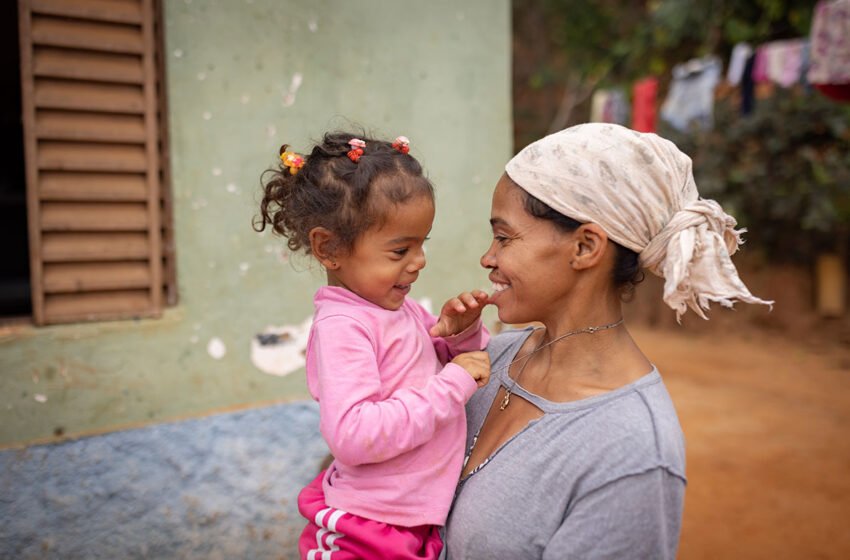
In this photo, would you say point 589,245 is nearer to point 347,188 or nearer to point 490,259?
point 490,259

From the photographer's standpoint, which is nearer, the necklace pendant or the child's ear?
the child's ear

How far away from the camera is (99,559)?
9.84ft

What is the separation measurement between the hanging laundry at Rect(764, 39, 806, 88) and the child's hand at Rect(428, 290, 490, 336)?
7526 millimetres

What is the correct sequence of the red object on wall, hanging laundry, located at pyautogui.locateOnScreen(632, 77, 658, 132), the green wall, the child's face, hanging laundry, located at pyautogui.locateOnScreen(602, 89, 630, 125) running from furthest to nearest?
hanging laundry, located at pyautogui.locateOnScreen(602, 89, 630, 125) → hanging laundry, located at pyautogui.locateOnScreen(632, 77, 658, 132) → the red object on wall → the green wall → the child's face

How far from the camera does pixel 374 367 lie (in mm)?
1780

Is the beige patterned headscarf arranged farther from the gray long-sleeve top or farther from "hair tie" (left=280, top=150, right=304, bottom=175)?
"hair tie" (left=280, top=150, right=304, bottom=175)

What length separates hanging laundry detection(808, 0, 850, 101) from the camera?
4.66m

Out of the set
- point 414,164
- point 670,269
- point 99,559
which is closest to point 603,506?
point 670,269

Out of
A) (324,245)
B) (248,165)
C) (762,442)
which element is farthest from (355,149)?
(762,442)

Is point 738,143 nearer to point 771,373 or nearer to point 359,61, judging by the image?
point 771,373

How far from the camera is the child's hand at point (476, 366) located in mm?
1812

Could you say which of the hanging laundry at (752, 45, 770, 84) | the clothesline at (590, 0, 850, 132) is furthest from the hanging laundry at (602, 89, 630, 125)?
the hanging laundry at (752, 45, 770, 84)

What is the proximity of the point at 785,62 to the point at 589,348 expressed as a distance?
7655 mm

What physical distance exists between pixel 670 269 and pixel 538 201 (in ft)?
1.22
